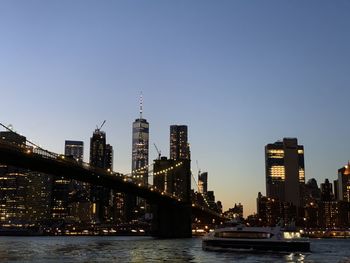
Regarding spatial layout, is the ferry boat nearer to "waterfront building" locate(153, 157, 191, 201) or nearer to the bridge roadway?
the bridge roadway

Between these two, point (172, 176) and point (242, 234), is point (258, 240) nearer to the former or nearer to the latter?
point (242, 234)

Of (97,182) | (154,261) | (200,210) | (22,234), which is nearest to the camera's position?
(154,261)

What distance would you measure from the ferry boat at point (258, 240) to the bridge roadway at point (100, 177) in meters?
22.6

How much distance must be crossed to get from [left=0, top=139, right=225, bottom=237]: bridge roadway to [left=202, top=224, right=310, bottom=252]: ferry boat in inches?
892

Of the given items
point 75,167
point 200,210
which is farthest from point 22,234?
point 75,167

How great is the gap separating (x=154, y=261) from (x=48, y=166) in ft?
103

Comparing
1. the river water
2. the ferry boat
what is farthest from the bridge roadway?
the ferry boat

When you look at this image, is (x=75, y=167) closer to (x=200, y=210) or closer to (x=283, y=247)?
(x=283, y=247)

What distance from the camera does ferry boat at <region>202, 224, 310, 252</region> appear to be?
2292 inches

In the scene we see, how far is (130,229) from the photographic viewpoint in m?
196

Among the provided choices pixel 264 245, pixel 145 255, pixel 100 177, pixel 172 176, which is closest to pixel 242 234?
pixel 264 245

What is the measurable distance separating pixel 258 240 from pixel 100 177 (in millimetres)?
32082

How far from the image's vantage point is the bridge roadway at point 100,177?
6650cm

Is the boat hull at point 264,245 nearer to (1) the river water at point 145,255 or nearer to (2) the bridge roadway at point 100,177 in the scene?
(1) the river water at point 145,255
